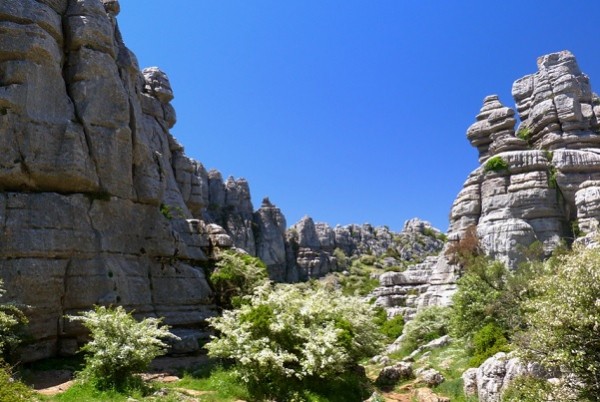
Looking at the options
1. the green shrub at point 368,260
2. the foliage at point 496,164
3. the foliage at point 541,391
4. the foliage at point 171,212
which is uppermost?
the green shrub at point 368,260

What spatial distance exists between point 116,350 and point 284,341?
19.2 feet

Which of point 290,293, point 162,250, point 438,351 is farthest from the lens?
point 438,351

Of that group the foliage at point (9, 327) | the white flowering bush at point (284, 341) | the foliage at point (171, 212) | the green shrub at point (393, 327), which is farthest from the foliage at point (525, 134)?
the foliage at point (9, 327)

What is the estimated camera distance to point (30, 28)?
2058 centimetres

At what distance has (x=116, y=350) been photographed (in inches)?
580

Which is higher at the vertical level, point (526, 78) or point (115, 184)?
point (526, 78)

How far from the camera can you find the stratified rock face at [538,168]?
108 ft

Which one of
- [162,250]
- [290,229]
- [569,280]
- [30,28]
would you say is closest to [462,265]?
[162,250]

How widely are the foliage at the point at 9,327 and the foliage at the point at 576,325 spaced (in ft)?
46.8

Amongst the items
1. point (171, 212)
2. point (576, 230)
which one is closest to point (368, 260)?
point (576, 230)

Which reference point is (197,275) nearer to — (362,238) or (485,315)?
(485,315)

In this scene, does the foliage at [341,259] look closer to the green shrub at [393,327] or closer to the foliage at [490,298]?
the green shrub at [393,327]

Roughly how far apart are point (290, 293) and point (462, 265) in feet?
67.1

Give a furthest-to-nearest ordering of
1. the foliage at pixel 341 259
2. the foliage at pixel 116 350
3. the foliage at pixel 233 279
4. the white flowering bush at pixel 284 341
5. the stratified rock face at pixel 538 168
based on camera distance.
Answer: the foliage at pixel 341 259, the stratified rock face at pixel 538 168, the foliage at pixel 233 279, the white flowering bush at pixel 284 341, the foliage at pixel 116 350
